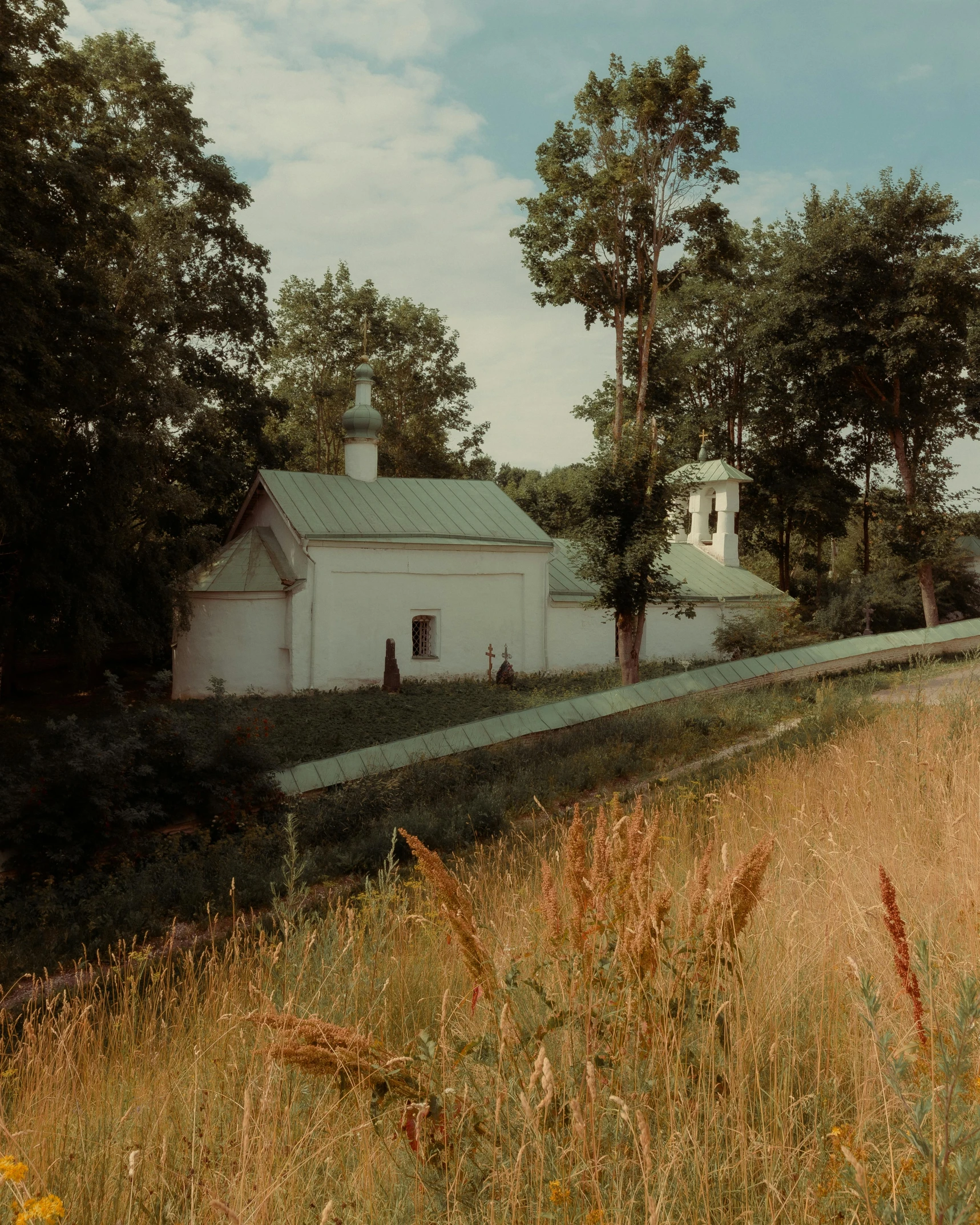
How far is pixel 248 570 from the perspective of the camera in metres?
23.2

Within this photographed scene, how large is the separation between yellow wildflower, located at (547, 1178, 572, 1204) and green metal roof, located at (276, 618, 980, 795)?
9956 millimetres

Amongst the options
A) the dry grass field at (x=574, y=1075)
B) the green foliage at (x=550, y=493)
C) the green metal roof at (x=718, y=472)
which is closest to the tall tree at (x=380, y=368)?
the green foliage at (x=550, y=493)

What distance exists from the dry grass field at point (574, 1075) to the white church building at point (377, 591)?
16.9m

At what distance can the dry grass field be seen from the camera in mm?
2006

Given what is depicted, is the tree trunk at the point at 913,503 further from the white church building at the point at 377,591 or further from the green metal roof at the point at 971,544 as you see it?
the green metal roof at the point at 971,544

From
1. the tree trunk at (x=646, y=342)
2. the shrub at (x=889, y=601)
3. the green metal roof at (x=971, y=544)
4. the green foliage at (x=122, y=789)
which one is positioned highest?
the tree trunk at (x=646, y=342)

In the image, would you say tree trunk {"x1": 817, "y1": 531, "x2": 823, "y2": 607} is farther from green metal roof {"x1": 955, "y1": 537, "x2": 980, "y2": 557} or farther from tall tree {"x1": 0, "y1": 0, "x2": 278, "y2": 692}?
tall tree {"x1": 0, "y1": 0, "x2": 278, "y2": 692}

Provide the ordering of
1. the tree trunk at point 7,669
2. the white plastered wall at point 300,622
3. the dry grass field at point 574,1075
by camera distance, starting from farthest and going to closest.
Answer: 1. the white plastered wall at point 300,622
2. the tree trunk at point 7,669
3. the dry grass field at point 574,1075

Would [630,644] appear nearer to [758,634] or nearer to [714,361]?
[758,634]

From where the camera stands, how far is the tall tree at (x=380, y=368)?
38.2 meters

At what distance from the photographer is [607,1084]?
2.34 m

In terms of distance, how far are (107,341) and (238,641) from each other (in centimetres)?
882

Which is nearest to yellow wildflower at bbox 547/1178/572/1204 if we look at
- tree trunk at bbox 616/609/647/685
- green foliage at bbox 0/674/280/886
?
green foliage at bbox 0/674/280/886

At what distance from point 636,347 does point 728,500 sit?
29.8 feet
